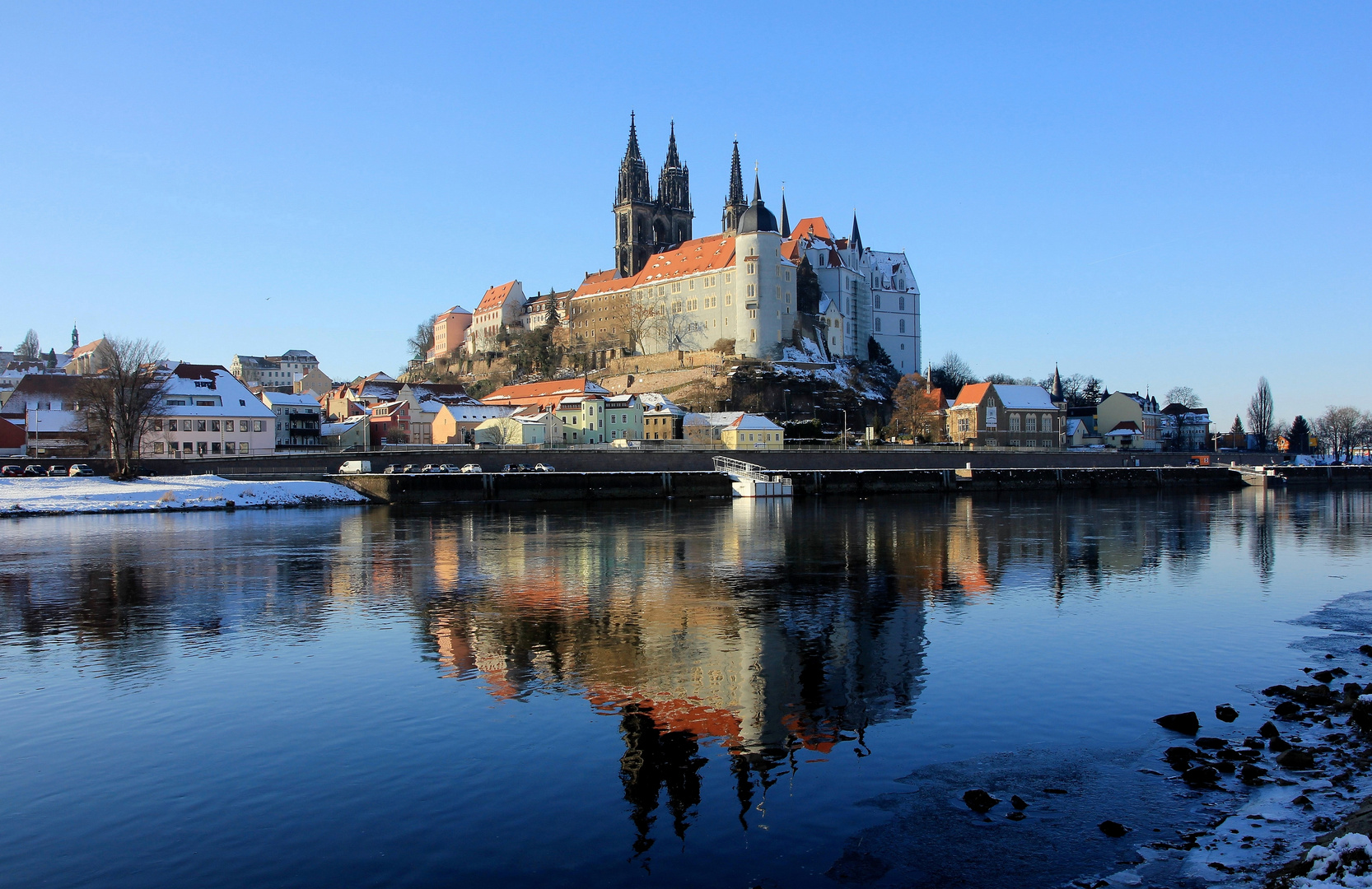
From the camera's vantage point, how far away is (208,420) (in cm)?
7238

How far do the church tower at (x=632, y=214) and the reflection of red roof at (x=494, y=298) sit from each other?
19.2 metres

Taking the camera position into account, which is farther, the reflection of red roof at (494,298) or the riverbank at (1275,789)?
the reflection of red roof at (494,298)

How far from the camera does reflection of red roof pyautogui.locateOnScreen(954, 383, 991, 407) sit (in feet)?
322

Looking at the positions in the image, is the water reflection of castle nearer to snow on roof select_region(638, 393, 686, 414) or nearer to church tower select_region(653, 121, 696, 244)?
snow on roof select_region(638, 393, 686, 414)

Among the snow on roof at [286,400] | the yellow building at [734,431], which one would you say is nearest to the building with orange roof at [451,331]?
the snow on roof at [286,400]

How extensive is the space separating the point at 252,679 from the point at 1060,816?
12039 millimetres

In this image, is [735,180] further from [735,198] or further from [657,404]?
[657,404]

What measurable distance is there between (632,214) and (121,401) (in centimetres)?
9136

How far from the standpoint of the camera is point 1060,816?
32.2 feet

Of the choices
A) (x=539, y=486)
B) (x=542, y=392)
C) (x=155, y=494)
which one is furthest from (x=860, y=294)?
(x=155, y=494)

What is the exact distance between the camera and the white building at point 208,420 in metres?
70.2

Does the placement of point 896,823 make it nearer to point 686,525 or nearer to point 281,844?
point 281,844

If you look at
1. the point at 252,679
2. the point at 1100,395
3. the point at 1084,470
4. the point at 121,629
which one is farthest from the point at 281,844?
the point at 1100,395

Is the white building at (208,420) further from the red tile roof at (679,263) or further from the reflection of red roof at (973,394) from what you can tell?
the reflection of red roof at (973,394)
